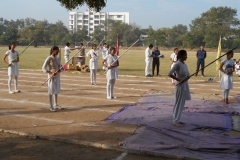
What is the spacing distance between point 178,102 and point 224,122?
134 cm

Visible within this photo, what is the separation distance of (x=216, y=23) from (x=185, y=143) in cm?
7200

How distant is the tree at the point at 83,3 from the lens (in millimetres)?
6289

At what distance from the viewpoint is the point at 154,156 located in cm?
546

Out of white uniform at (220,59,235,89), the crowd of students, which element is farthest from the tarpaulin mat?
white uniform at (220,59,235,89)

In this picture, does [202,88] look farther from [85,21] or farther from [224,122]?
[85,21]

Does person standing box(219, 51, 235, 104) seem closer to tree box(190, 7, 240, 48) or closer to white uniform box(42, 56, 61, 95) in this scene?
white uniform box(42, 56, 61, 95)

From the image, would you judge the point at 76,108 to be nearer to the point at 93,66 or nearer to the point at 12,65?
the point at 12,65

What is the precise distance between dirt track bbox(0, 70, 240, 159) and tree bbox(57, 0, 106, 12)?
275 cm

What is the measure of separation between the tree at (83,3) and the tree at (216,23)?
62.4m

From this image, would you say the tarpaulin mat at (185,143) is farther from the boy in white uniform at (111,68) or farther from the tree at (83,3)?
the boy in white uniform at (111,68)

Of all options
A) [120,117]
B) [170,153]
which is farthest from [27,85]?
[170,153]

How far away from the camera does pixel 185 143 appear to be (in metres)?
5.89

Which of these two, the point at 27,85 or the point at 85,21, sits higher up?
the point at 85,21

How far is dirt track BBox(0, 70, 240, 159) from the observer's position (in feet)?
22.3
